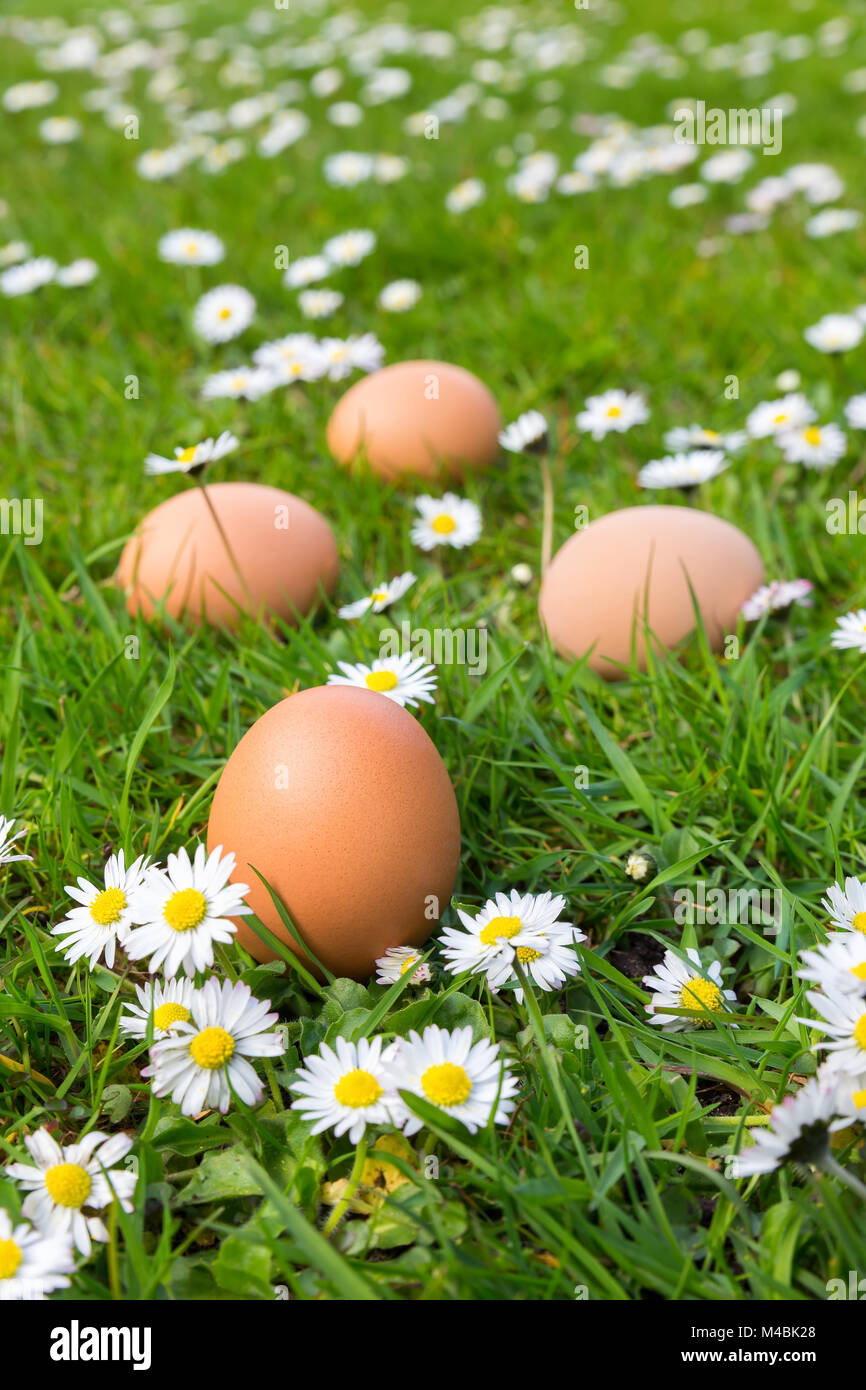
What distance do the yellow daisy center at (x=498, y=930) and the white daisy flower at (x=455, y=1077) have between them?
137 mm

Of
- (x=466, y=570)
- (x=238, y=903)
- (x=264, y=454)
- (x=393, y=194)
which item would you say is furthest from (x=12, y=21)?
Result: (x=238, y=903)

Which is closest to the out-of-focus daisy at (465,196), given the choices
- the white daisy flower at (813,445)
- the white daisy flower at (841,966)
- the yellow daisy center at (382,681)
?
the white daisy flower at (813,445)

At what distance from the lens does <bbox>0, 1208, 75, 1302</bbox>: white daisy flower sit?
0.99m

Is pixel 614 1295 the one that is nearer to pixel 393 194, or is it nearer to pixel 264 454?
pixel 264 454

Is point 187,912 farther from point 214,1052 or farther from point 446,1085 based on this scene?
point 446,1085

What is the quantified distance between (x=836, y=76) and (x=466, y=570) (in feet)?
13.8

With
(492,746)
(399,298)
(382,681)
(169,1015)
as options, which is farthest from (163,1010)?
(399,298)

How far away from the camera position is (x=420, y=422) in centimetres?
234

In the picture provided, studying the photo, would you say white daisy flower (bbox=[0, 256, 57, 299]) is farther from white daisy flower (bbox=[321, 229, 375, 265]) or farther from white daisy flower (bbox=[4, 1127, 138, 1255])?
white daisy flower (bbox=[4, 1127, 138, 1255])

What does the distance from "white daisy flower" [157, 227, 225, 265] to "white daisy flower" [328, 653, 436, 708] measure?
6.73 feet

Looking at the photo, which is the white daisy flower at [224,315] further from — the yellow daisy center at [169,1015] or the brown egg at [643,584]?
the yellow daisy center at [169,1015]

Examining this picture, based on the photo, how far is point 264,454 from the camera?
2.62m

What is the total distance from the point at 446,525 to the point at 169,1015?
1204mm
